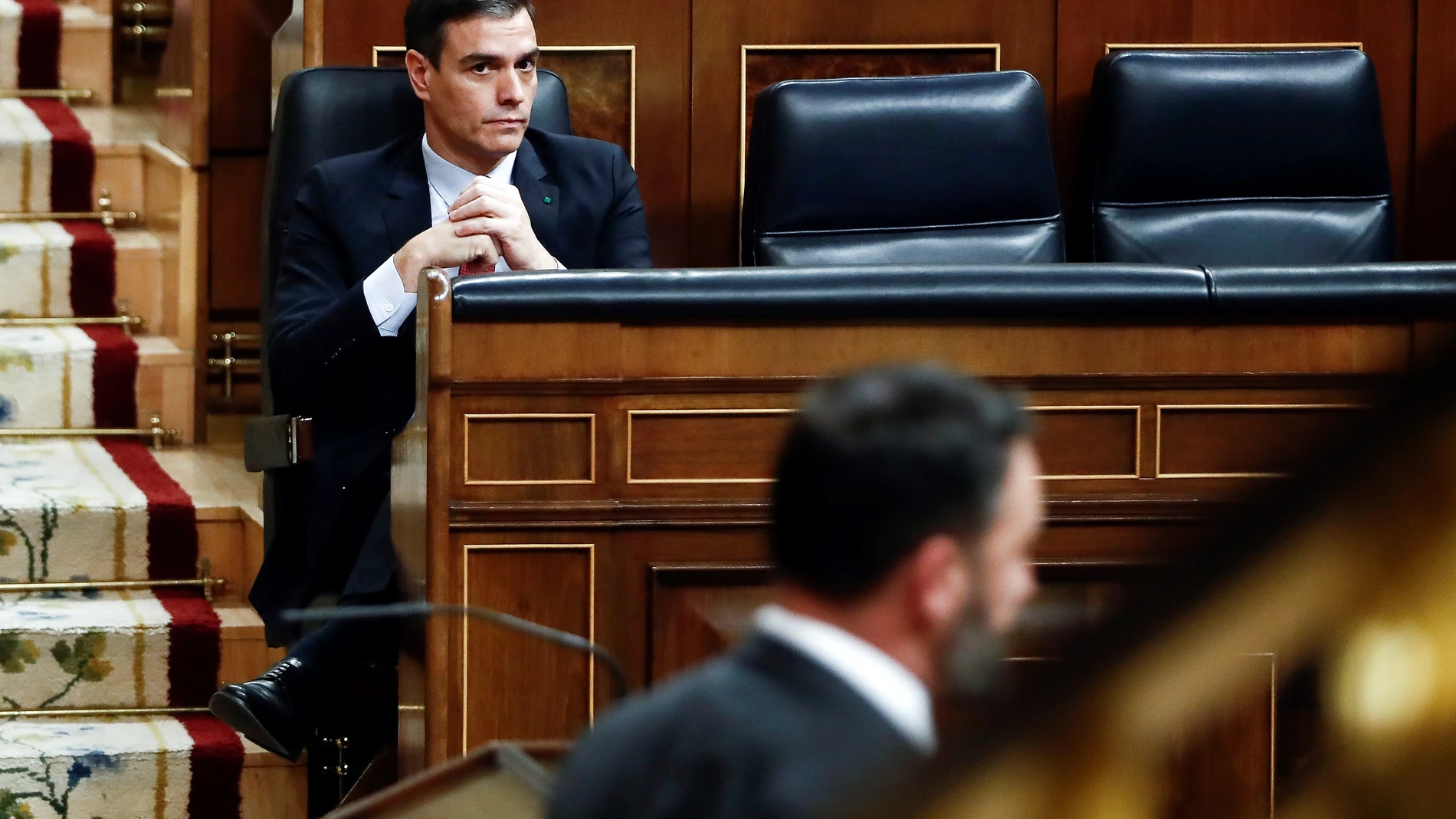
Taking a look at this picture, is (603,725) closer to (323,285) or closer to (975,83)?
(323,285)

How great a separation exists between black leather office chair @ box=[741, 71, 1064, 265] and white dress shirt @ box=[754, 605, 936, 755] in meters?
1.72

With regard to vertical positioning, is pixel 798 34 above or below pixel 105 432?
above

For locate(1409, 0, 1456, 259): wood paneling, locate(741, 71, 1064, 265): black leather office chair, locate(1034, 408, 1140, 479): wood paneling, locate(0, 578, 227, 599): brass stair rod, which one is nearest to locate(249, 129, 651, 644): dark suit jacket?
locate(741, 71, 1064, 265): black leather office chair

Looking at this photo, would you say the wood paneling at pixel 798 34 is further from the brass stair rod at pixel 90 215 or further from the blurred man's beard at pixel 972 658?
the blurred man's beard at pixel 972 658

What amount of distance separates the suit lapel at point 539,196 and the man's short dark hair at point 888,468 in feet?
4.90

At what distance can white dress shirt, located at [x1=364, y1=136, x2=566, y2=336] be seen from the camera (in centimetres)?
192

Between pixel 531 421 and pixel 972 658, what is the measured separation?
99cm

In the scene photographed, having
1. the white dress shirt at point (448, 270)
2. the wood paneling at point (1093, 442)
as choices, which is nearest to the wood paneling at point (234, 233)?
the white dress shirt at point (448, 270)

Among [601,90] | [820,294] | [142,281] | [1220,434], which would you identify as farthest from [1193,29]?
[142,281]

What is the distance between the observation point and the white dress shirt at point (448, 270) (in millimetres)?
1919

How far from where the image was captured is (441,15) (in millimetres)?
2240

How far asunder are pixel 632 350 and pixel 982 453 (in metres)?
0.96

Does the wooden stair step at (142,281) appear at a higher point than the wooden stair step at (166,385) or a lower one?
higher

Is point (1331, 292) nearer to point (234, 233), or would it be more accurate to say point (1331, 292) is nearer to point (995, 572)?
point (995, 572)
